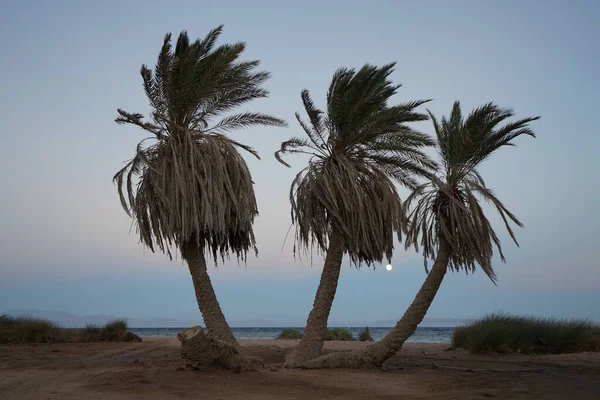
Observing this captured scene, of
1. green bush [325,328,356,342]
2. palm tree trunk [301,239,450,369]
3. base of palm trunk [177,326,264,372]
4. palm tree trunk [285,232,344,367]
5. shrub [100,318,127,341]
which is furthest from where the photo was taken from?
green bush [325,328,356,342]

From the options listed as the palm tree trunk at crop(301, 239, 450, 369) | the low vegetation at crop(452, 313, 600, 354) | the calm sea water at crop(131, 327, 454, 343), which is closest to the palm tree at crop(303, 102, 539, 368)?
the palm tree trunk at crop(301, 239, 450, 369)

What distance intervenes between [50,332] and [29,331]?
96 centimetres

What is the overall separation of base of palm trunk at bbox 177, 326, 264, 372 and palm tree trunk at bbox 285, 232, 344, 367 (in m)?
2.46

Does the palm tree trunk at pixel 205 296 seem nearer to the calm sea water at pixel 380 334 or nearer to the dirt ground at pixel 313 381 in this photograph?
the dirt ground at pixel 313 381

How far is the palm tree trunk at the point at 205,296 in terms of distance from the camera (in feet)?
54.4

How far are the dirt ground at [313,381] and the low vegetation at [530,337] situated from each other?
2.98 metres

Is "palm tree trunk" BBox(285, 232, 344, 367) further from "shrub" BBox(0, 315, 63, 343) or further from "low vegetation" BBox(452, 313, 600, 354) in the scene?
"shrub" BBox(0, 315, 63, 343)

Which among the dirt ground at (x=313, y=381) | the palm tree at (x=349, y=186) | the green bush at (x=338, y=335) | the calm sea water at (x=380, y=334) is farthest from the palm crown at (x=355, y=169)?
the calm sea water at (x=380, y=334)

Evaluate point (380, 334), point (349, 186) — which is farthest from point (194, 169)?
point (380, 334)

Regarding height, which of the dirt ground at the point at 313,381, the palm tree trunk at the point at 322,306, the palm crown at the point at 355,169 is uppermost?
the palm crown at the point at 355,169

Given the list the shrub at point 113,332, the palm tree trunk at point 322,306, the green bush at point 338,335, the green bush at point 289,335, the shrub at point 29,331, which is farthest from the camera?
the green bush at point 289,335

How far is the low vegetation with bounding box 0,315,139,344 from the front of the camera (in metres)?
25.4

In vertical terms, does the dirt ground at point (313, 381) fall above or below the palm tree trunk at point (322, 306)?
below

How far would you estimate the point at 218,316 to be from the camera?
658 inches
